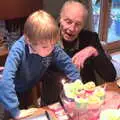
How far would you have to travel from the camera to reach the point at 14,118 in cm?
124

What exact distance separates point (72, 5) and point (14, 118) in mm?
805

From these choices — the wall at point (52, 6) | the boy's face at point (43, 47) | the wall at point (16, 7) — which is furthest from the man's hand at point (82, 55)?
the wall at point (52, 6)

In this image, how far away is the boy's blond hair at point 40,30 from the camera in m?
1.26

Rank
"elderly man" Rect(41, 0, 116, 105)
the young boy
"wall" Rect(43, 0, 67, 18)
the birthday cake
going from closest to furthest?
the birthday cake
the young boy
"elderly man" Rect(41, 0, 116, 105)
"wall" Rect(43, 0, 67, 18)

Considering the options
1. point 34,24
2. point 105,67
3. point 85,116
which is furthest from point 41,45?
point 105,67

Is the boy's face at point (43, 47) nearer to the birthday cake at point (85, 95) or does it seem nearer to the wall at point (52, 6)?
the birthday cake at point (85, 95)

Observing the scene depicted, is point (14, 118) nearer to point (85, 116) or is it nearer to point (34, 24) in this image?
point (85, 116)

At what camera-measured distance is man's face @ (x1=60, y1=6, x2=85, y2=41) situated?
5.54 ft

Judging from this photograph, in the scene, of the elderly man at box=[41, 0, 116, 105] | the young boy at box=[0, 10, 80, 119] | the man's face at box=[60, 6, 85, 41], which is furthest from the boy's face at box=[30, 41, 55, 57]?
the man's face at box=[60, 6, 85, 41]

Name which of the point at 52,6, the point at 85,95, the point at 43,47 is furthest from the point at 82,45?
the point at 52,6

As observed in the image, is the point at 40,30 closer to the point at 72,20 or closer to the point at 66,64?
the point at 66,64

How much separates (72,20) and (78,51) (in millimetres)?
243

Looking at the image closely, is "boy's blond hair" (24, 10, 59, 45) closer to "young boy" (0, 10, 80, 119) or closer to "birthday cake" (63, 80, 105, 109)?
"young boy" (0, 10, 80, 119)

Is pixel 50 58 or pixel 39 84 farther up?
pixel 50 58
